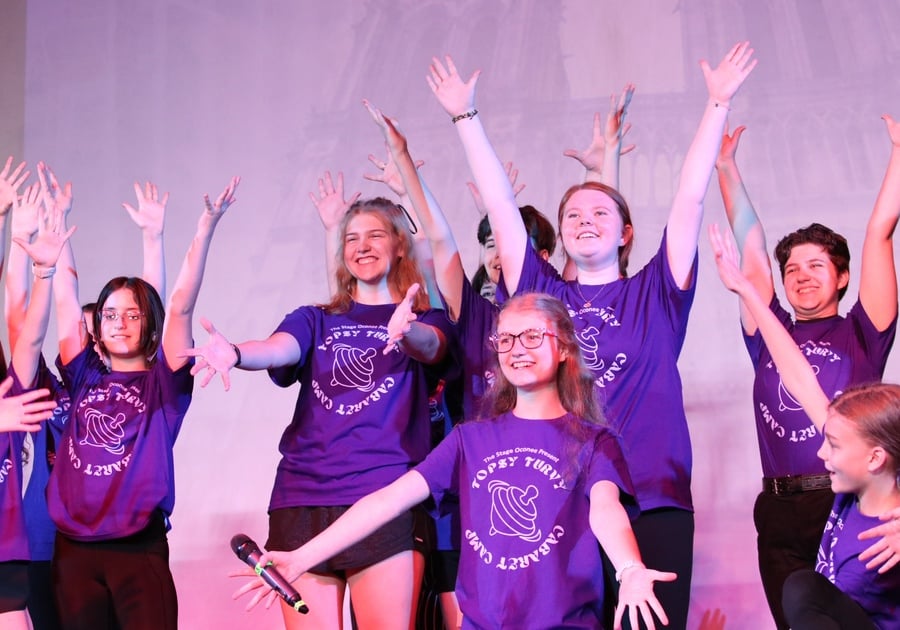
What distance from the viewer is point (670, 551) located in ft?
7.86

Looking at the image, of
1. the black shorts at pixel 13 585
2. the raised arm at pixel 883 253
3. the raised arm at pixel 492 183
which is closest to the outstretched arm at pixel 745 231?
the raised arm at pixel 883 253

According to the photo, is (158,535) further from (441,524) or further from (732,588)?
(732,588)

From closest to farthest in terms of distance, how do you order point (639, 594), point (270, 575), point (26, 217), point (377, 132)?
point (639, 594) < point (270, 575) < point (26, 217) < point (377, 132)

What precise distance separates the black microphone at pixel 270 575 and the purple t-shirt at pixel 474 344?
916 mm

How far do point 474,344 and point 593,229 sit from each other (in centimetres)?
44

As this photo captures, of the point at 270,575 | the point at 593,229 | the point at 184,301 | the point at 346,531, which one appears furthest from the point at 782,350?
the point at 184,301

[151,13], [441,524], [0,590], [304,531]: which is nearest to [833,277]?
[441,524]

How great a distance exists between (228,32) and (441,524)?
8.09 feet

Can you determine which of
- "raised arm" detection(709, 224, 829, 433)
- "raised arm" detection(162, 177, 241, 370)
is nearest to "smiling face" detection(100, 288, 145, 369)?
Result: "raised arm" detection(162, 177, 241, 370)

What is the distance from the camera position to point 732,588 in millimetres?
3932

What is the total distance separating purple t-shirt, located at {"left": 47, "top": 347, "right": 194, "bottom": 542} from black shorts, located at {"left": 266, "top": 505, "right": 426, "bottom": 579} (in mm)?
471

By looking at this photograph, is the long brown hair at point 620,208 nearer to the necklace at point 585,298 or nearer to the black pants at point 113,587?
the necklace at point 585,298

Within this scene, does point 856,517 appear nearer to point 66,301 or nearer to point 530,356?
point 530,356

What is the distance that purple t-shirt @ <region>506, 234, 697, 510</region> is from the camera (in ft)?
8.04
